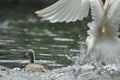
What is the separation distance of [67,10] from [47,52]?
3.43 m

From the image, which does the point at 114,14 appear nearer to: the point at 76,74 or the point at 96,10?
the point at 96,10

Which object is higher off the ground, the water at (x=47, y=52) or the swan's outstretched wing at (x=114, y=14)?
the swan's outstretched wing at (x=114, y=14)

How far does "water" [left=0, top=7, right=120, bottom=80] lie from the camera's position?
915 cm

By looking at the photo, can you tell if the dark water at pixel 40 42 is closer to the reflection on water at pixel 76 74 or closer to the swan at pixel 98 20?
the reflection on water at pixel 76 74

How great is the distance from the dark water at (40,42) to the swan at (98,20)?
1.38 m

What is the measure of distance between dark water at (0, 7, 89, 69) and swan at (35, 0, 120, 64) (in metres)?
1.38

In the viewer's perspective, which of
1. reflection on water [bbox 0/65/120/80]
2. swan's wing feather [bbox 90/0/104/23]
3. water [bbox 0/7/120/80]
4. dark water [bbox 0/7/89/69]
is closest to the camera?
swan's wing feather [bbox 90/0/104/23]

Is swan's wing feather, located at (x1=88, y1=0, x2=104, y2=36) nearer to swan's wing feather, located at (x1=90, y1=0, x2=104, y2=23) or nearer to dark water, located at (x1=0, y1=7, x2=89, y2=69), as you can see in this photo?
swan's wing feather, located at (x1=90, y1=0, x2=104, y2=23)

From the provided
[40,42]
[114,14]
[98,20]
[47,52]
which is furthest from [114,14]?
[40,42]

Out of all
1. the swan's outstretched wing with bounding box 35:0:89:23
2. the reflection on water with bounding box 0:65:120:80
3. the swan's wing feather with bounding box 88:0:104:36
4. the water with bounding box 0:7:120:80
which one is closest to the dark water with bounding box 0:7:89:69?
the water with bounding box 0:7:120:80

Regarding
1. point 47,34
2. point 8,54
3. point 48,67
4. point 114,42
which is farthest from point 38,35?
point 114,42

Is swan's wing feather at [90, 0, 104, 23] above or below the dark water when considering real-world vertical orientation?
above

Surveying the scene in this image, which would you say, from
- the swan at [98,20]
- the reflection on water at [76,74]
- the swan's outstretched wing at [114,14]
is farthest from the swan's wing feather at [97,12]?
the reflection on water at [76,74]

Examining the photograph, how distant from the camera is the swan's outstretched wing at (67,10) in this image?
9.20m
